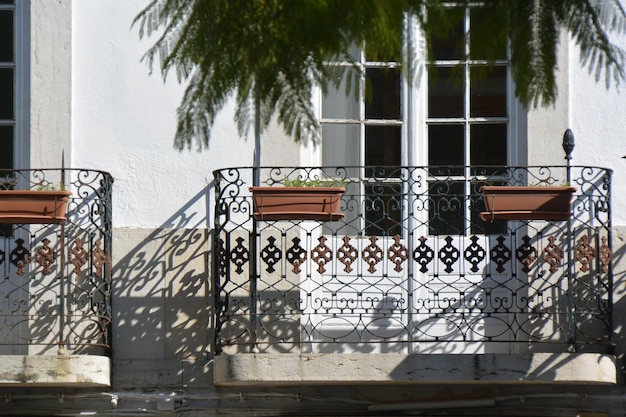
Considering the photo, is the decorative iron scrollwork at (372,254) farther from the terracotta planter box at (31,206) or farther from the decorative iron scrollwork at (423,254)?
the terracotta planter box at (31,206)

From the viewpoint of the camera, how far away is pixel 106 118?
31.7 ft

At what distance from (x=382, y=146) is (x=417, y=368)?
5.44 feet

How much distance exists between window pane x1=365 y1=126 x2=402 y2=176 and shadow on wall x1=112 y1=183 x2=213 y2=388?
123 cm

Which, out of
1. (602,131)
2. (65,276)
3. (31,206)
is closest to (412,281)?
(602,131)

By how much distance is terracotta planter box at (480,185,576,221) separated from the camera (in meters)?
8.95

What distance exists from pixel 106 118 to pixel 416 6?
4.70 meters

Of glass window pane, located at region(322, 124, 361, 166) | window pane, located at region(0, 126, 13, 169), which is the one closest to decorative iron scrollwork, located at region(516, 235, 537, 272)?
glass window pane, located at region(322, 124, 361, 166)

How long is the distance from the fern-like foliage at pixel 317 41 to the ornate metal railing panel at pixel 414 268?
371cm

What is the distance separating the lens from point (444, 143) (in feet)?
32.4

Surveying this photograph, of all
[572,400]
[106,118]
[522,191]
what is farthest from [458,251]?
[106,118]

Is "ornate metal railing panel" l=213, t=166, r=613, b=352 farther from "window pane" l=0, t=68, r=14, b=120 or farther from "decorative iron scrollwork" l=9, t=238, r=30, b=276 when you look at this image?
"window pane" l=0, t=68, r=14, b=120

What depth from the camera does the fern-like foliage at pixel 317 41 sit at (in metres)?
5.19

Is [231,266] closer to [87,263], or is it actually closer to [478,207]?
[87,263]

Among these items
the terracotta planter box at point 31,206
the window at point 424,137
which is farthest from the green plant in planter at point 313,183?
the terracotta planter box at point 31,206
